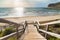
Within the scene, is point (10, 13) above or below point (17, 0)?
below

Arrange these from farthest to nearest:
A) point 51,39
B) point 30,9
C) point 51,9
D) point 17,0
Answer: point 51,9 < point 30,9 < point 17,0 < point 51,39

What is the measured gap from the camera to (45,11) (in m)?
10.6

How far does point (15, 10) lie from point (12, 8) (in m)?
0.25

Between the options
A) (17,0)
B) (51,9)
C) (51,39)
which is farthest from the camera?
(51,9)

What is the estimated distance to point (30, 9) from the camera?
9.77m

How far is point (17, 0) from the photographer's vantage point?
9.15 meters

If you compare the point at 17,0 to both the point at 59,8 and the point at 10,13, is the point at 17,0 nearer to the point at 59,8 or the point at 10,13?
the point at 10,13

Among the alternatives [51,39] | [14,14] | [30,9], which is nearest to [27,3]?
[30,9]

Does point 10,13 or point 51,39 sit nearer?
point 51,39

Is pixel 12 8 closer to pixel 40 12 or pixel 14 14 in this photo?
pixel 14 14

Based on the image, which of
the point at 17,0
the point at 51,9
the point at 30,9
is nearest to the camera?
the point at 17,0

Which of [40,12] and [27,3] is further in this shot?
[40,12]

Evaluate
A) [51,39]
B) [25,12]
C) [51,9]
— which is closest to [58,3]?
[51,9]

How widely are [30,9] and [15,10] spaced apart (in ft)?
3.18
